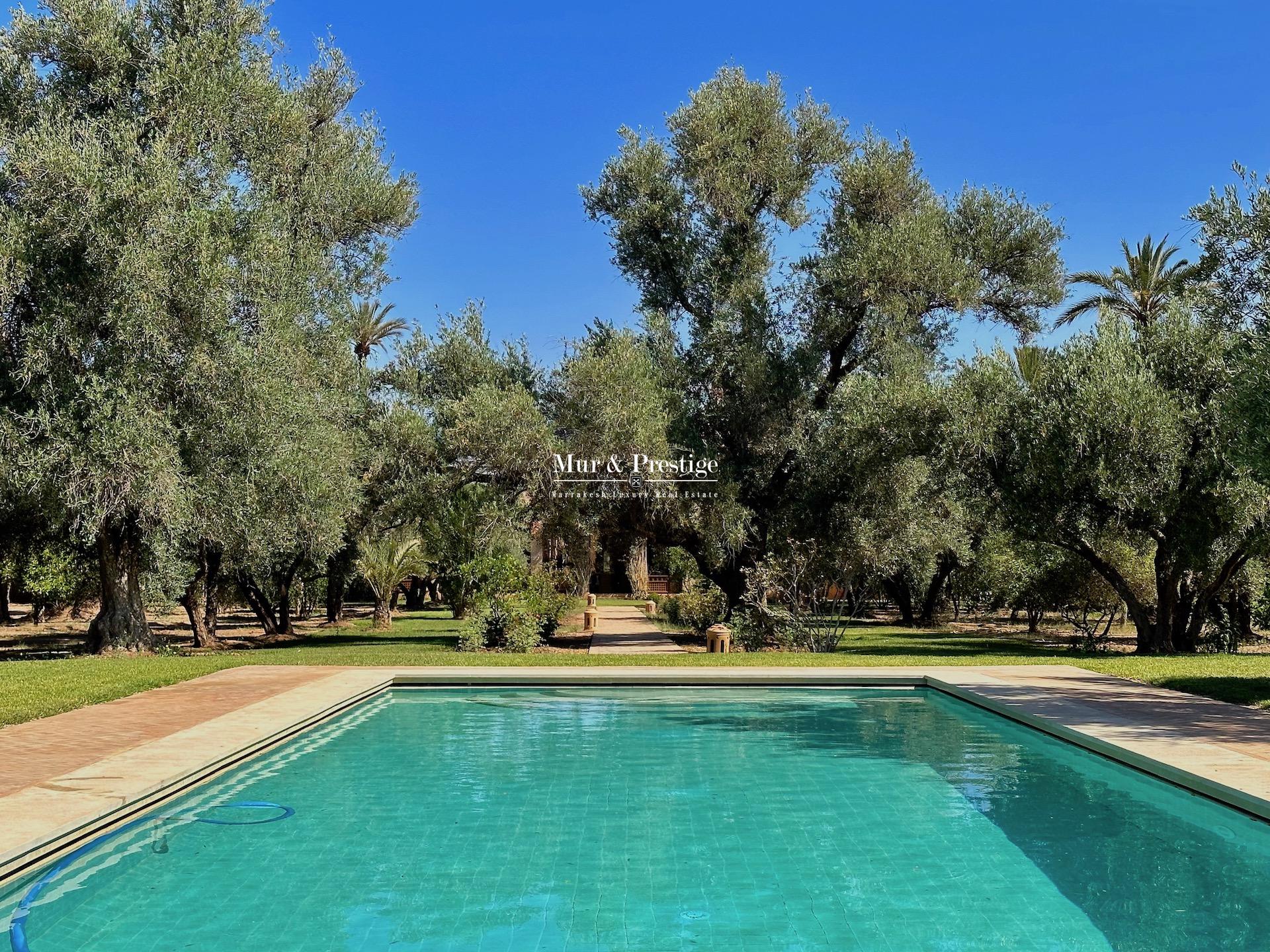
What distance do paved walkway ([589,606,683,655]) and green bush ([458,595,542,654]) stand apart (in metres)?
1.41

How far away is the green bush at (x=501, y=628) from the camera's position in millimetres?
20297

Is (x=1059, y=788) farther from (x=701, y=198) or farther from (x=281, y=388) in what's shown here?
(x=701, y=198)

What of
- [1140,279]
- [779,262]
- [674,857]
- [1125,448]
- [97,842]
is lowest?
[674,857]

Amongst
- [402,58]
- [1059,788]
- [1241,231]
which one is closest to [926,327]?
[1241,231]

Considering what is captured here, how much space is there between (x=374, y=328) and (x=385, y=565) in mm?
8071

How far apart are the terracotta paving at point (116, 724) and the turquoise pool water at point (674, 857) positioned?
1126 millimetres

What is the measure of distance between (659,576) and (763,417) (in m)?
32.7

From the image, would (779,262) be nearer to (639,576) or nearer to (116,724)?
(116,724)

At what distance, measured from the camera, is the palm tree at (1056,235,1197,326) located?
94.8 ft

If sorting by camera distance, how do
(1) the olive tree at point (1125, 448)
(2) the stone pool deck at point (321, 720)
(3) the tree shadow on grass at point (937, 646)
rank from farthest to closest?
(3) the tree shadow on grass at point (937, 646), (1) the olive tree at point (1125, 448), (2) the stone pool deck at point (321, 720)

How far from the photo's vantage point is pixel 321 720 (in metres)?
11.5

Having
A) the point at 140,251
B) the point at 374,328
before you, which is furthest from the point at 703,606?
the point at 374,328

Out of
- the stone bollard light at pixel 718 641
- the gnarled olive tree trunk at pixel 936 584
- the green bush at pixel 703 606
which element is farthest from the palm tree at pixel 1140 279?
the stone bollard light at pixel 718 641

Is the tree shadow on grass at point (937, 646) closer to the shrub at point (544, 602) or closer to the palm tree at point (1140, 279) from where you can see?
the shrub at point (544, 602)
